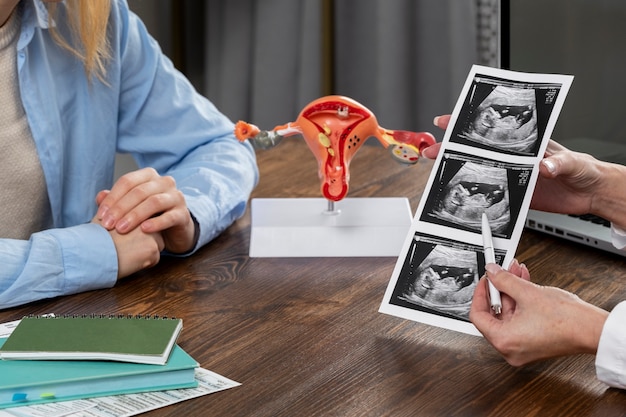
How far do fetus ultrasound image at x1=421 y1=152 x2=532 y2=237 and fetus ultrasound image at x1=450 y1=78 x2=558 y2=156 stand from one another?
29mm

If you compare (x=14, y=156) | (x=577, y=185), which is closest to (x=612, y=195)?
(x=577, y=185)

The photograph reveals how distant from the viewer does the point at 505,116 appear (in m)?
1.21

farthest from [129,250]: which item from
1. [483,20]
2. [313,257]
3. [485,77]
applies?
[483,20]

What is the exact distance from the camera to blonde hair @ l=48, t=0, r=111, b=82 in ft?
4.75

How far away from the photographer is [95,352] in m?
0.95

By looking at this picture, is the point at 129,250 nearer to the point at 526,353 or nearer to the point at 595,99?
the point at 526,353

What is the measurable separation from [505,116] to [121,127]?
0.71 m

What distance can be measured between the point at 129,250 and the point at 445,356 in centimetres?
48

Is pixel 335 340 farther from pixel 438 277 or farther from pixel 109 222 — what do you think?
pixel 109 222

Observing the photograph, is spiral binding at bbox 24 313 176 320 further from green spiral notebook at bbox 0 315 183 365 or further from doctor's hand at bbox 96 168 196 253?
doctor's hand at bbox 96 168 196 253

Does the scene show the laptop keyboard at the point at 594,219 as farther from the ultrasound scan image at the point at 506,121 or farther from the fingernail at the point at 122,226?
the fingernail at the point at 122,226

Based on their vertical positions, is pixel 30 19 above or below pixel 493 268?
above

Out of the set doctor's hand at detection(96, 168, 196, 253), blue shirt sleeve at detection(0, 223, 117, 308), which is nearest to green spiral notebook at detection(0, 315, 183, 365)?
blue shirt sleeve at detection(0, 223, 117, 308)

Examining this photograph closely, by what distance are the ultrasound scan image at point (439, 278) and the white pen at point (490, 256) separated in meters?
0.03
